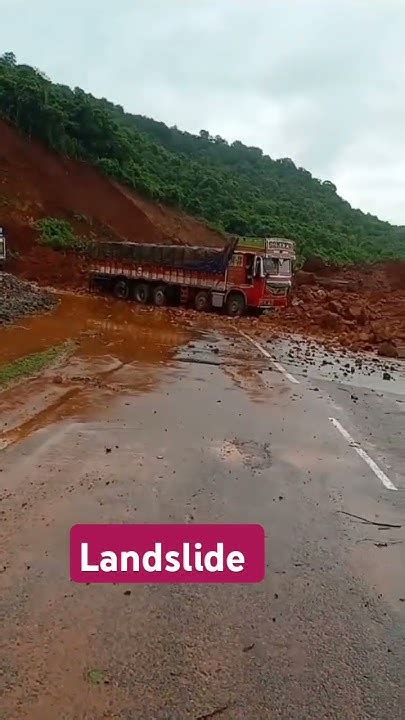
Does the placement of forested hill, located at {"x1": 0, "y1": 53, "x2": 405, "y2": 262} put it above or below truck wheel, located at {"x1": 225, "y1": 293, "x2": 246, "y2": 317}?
above

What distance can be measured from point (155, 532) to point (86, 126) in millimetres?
52326

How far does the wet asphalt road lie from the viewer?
12.0ft

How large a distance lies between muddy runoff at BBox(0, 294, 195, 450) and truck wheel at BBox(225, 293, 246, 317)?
2.65 meters

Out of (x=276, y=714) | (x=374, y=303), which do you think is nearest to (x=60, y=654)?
(x=276, y=714)

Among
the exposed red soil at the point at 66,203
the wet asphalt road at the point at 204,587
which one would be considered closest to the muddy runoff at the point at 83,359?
the wet asphalt road at the point at 204,587

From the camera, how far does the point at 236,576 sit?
5039 millimetres

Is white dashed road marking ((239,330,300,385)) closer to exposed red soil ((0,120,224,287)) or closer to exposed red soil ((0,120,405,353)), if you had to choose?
exposed red soil ((0,120,405,353))

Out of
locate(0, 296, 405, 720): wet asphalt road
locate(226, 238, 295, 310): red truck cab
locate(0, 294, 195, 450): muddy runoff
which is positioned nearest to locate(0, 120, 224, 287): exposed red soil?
locate(226, 238, 295, 310): red truck cab

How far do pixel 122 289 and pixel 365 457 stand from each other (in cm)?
2541

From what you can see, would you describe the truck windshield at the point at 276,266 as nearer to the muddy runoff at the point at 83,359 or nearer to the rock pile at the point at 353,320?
the rock pile at the point at 353,320

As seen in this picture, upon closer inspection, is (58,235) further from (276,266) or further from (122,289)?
(276,266)

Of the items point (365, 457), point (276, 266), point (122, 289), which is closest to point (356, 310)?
point (276, 266)

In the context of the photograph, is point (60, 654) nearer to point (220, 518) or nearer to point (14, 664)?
point (14, 664)

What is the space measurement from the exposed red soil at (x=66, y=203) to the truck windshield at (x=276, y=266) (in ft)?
67.6
